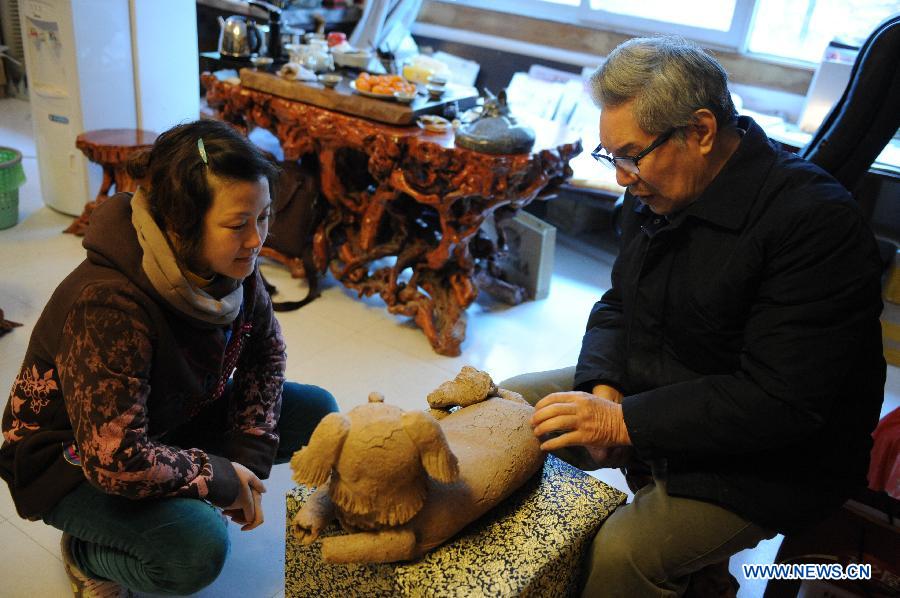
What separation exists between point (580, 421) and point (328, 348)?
5.59 feet

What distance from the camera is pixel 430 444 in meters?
1.23

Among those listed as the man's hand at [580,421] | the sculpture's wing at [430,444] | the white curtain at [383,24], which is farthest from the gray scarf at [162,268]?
the white curtain at [383,24]

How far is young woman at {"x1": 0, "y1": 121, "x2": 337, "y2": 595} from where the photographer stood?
1.36 m

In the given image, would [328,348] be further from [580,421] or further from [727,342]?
[727,342]

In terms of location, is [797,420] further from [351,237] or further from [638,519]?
[351,237]

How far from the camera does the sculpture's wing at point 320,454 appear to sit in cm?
121

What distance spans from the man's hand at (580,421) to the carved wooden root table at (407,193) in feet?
4.83

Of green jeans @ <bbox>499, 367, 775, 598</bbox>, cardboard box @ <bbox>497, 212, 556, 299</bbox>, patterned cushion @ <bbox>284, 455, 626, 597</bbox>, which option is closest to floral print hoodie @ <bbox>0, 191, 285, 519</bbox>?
patterned cushion @ <bbox>284, 455, 626, 597</bbox>

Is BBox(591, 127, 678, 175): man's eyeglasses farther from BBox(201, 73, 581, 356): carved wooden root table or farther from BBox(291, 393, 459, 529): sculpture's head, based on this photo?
BBox(201, 73, 581, 356): carved wooden root table

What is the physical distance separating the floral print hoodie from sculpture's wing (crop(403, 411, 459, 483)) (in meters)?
0.48

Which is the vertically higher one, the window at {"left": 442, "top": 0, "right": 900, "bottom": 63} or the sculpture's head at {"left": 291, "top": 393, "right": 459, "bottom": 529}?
the window at {"left": 442, "top": 0, "right": 900, "bottom": 63}

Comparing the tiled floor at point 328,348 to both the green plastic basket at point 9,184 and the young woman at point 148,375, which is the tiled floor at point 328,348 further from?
the young woman at point 148,375

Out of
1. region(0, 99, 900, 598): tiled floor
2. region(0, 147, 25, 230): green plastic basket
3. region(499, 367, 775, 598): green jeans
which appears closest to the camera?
region(499, 367, 775, 598): green jeans

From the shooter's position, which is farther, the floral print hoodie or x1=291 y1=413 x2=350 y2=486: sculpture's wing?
the floral print hoodie
